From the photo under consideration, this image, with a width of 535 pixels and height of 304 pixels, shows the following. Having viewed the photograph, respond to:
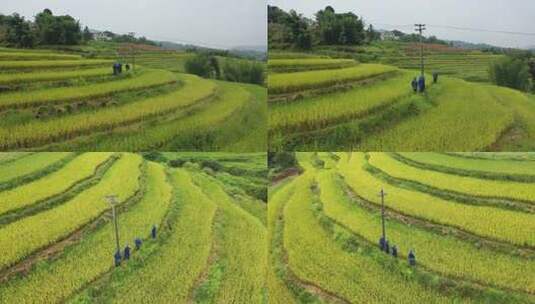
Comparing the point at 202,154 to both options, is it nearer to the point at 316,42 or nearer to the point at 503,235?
the point at 316,42

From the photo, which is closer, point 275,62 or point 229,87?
point 275,62

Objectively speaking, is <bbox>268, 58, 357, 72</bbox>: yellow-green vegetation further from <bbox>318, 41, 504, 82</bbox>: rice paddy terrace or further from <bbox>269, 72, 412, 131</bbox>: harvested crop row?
<bbox>269, 72, 412, 131</bbox>: harvested crop row

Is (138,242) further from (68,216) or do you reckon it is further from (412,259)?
(412,259)

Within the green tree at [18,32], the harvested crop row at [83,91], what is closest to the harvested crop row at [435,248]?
the harvested crop row at [83,91]

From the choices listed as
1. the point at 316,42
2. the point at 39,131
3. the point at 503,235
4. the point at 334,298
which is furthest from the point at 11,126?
the point at 503,235

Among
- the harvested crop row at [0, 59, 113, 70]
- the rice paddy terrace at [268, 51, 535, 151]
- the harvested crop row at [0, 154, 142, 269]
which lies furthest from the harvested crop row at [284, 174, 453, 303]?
the harvested crop row at [0, 59, 113, 70]

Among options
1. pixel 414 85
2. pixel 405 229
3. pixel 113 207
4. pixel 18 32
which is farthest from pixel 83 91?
pixel 405 229

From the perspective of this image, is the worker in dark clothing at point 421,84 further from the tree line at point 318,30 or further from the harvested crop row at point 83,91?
the harvested crop row at point 83,91
